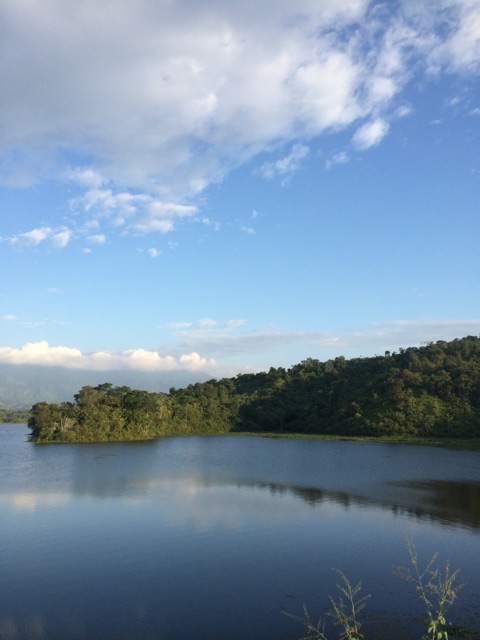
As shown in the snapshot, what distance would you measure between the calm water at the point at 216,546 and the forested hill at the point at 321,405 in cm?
2831

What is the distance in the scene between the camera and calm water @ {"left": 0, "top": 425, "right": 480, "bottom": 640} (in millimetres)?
11758

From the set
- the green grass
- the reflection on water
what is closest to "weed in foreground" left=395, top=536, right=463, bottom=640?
the reflection on water

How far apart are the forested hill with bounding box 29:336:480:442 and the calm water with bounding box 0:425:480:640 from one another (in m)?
28.3

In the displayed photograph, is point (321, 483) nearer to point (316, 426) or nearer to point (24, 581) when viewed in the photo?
point (24, 581)

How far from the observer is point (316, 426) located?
7694cm

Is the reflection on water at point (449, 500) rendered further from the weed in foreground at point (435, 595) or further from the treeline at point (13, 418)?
the treeline at point (13, 418)

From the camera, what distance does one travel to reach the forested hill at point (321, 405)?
63.9 m

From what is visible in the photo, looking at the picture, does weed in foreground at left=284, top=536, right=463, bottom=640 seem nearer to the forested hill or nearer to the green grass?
the green grass

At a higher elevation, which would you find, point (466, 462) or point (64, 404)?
point (64, 404)

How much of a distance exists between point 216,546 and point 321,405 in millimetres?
64456

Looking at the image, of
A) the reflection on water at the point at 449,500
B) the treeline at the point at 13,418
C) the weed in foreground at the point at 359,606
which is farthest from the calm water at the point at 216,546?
the treeline at the point at 13,418

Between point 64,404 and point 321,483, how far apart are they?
47.8m

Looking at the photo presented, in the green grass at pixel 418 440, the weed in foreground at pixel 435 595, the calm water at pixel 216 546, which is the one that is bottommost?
the green grass at pixel 418 440

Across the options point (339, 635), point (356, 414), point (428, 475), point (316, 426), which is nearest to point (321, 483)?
point (428, 475)
